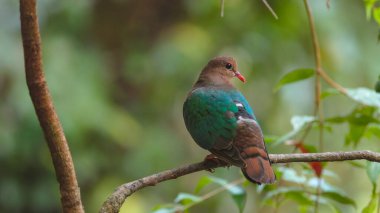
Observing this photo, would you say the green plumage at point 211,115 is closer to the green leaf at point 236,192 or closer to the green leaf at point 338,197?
the green leaf at point 236,192

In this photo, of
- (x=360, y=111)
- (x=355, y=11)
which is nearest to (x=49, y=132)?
(x=360, y=111)

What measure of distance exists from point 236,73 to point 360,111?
4.50 ft

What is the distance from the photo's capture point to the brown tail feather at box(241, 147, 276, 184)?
2633mm

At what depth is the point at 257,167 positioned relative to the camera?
270 cm

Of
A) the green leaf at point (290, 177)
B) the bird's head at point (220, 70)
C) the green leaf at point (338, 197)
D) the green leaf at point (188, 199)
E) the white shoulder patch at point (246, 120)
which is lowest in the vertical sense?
the green leaf at point (338, 197)


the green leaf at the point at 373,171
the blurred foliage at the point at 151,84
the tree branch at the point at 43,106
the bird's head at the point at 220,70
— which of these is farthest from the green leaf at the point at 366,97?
the blurred foliage at the point at 151,84

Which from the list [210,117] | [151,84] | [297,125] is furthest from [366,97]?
[151,84]

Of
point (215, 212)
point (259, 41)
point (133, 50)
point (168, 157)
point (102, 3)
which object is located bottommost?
point (215, 212)

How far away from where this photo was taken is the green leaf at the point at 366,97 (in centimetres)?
272

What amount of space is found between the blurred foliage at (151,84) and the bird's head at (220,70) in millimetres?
1480

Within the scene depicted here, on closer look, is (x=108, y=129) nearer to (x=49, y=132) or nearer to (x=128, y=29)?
(x=128, y=29)

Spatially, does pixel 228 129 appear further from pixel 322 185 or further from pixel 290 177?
pixel 322 185

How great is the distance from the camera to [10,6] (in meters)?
6.00

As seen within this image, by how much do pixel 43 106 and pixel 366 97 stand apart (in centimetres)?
157
